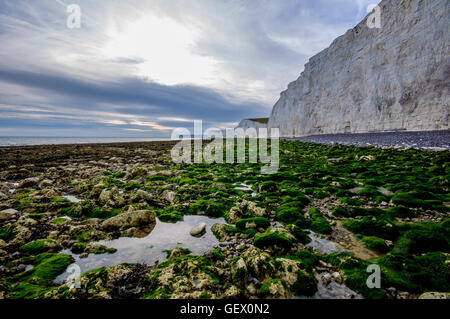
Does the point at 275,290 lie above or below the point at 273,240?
below

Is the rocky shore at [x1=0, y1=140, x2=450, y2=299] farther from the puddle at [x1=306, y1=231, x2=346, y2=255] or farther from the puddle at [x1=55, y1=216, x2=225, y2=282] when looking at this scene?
the puddle at [x1=55, y1=216, x2=225, y2=282]

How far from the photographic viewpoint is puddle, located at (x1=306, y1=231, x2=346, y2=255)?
13.0 ft

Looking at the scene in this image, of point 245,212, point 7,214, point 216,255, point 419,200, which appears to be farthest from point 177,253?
point 419,200

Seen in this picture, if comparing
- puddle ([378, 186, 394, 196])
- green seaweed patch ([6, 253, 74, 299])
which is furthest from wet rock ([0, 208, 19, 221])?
puddle ([378, 186, 394, 196])

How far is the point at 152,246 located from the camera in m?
4.41

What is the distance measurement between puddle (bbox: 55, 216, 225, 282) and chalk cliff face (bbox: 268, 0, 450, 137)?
100 feet

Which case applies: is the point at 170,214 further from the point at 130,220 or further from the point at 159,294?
the point at 159,294

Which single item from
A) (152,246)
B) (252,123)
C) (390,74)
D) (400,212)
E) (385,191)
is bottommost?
(152,246)

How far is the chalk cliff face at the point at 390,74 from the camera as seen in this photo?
2203 cm

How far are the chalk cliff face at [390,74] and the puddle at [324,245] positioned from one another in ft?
93.0

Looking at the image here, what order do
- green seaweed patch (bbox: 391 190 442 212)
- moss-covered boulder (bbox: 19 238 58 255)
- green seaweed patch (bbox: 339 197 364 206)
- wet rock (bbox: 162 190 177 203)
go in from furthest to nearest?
wet rock (bbox: 162 190 177 203)
green seaweed patch (bbox: 339 197 364 206)
green seaweed patch (bbox: 391 190 442 212)
moss-covered boulder (bbox: 19 238 58 255)

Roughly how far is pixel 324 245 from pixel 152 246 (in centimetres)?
388

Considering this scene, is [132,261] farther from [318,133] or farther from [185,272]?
[318,133]

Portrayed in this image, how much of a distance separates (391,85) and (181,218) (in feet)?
117
